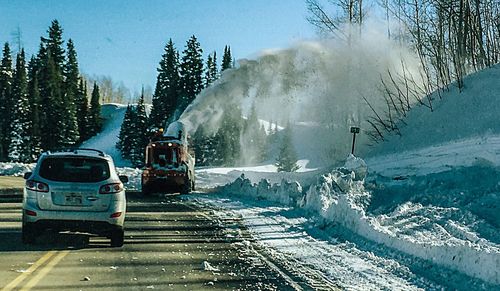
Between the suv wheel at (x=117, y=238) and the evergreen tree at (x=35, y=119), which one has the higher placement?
the evergreen tree at (x=35, y=119)

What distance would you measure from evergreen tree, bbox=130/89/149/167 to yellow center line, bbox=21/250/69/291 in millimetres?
67484

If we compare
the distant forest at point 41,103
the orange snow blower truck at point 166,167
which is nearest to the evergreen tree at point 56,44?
the distant forest at point 41,103

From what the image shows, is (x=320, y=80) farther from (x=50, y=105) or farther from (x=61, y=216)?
(x=50, y=105)

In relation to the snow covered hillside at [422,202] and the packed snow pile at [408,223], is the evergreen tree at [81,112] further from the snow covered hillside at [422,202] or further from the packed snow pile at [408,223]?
the packed snow pile at [408,223]

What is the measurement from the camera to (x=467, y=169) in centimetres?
1678

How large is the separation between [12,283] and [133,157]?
242 feet

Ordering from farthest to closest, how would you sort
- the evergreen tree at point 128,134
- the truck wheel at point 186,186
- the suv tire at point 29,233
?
1. the evergreen tree at point 128,134
2. the truck wheel at point 186,186
3. the suv tire at point 29,233

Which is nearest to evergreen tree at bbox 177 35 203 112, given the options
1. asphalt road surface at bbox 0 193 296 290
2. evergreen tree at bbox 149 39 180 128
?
evergreen tree at bbox 149 39 180 128

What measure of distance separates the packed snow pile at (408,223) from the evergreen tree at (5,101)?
59406 millimetres

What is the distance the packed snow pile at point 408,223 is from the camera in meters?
8.89

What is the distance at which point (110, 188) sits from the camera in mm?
10836

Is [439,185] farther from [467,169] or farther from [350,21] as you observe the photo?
[350,21]

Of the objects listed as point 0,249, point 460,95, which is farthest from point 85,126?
point 0,249

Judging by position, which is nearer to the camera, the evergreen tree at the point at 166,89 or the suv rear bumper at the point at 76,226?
the suv rear bumper at the point at 76,226
